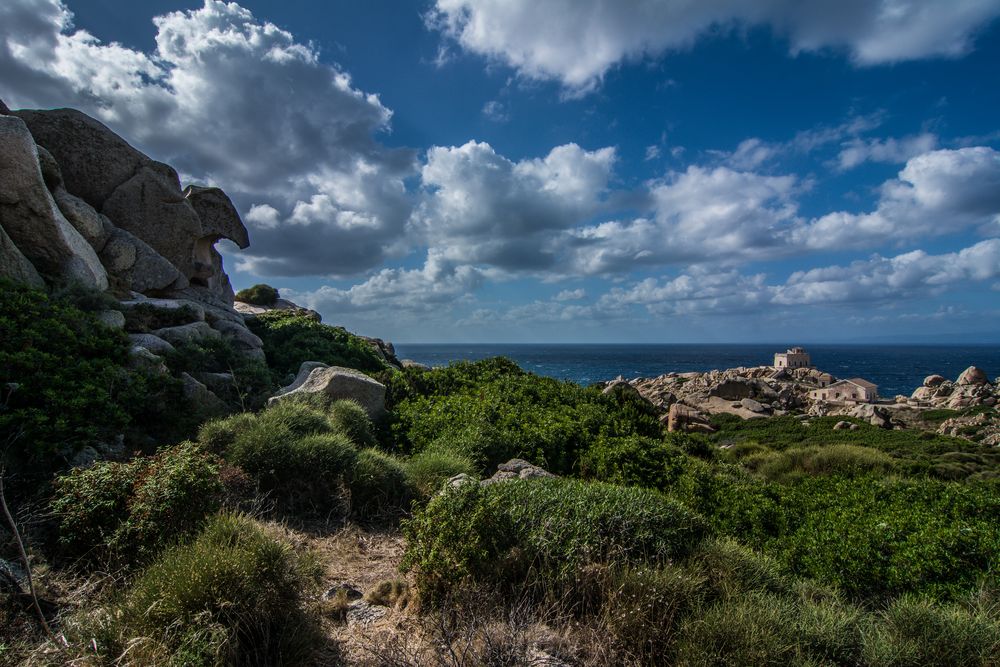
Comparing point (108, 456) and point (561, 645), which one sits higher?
point (108, 456)

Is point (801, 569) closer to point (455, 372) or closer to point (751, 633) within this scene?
point (751, 633)

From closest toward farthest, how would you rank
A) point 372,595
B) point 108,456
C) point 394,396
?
1. point 372,595
2. point 108,456
3. point 394,396

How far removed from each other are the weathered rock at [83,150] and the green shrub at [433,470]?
54.3ft

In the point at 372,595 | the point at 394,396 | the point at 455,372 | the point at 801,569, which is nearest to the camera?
the point at 372,595

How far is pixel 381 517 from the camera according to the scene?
21.4 ft

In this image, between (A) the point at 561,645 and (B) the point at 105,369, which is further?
(B) the point at 105,369

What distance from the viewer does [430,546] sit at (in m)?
4.48

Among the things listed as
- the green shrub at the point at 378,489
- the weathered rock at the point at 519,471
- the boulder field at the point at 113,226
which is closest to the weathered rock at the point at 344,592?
the green shrub at the point at 378,489

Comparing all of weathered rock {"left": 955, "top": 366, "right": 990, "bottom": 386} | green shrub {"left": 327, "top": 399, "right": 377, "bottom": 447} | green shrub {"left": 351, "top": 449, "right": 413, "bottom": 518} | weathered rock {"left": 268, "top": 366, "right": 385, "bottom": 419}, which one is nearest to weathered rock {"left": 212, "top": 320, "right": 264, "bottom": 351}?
weathered rock {"left": 268, "top": 366, "right": 385, "bottom": 419}

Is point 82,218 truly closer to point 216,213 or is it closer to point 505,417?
point 216,213

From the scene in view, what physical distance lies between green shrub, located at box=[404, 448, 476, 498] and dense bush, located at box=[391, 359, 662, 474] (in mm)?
1002

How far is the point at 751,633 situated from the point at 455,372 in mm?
12078

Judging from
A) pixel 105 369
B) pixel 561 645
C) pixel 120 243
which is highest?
pixel 120 243

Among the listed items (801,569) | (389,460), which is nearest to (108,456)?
(389,460)
